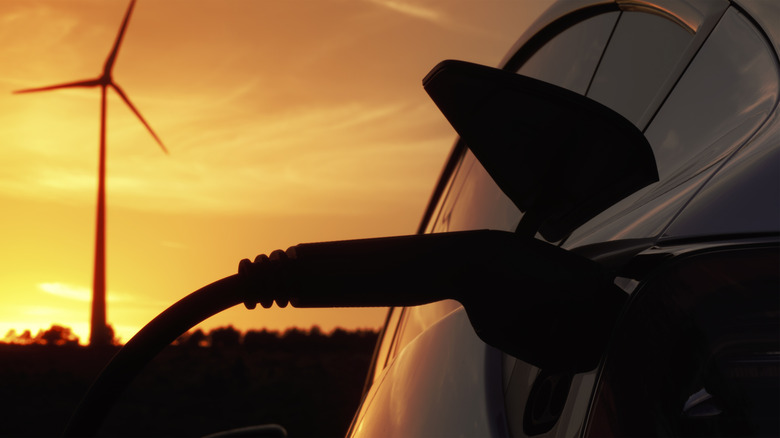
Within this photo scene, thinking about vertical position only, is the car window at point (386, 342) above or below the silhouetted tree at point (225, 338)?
below

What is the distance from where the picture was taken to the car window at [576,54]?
1671mm

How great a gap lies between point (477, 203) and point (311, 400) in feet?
107

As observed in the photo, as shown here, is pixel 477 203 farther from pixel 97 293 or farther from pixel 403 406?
pixel 97 293

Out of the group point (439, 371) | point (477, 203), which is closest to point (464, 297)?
point (439, 371)

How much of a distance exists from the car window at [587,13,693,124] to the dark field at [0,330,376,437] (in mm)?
24309

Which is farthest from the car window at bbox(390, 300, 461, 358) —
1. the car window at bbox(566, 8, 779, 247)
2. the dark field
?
the dark field

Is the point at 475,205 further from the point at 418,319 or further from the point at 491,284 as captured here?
the point at 491,284

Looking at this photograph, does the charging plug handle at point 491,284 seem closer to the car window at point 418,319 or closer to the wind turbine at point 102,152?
the car window at point 418,319

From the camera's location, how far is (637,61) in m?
1.49

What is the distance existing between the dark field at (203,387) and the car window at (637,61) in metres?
24.3

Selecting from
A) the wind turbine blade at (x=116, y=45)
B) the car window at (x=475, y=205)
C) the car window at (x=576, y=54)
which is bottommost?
the car window at (x=475, y=205)

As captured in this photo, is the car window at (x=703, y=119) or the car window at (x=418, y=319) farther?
the car window at (x=418, y=319)

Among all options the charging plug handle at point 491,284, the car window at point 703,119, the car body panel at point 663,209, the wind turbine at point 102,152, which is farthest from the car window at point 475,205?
the wind turbine at point 102,152

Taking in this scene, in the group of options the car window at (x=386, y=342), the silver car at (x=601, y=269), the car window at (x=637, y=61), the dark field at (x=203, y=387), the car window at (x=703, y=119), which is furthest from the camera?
the dark field at (x=203, y=387)
